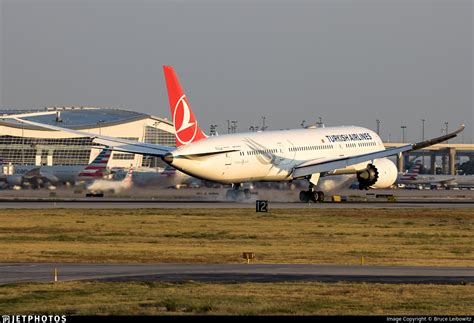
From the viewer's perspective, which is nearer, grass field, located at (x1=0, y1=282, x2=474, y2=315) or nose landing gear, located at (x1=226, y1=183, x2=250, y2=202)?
grass field, located at (x1=0, y1=282, x2=474, y2=315)

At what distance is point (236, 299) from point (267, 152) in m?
52.1

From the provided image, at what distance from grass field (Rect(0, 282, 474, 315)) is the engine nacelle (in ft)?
172

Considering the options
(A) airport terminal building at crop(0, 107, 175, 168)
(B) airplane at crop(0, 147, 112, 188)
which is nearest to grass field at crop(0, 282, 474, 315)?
(B) airplane at crop(0, 147, 112, 188)

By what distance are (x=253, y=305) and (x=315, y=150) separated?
5791 centimetres

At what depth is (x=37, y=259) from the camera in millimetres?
40094

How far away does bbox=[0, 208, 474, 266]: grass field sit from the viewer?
42219 mm

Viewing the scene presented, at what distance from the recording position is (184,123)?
2948 inches

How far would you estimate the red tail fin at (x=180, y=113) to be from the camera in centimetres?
7450

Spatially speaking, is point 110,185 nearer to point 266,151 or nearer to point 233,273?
point 266,151

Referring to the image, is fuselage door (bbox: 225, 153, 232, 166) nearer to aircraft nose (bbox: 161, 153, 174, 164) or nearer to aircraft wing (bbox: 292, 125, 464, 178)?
aircraft nose (bbox: 161, 153, 174, 164)

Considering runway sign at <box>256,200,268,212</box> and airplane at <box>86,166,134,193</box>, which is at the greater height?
airplane at <box>86,166,134,193</box>

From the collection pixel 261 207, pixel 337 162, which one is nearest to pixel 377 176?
pixel 337 162

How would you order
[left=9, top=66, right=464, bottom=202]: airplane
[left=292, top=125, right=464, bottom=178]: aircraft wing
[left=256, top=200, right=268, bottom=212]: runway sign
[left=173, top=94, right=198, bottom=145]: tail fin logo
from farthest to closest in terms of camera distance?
1. [left=292, top=125, right=464, bottom=178]: aircraft wing
2. [left=173, top=94, right=198, bottom=145]: tail fin logo
3. [left=9, top=66, right=464, bottom=202]: airplane
4. [left=256, top=200, right=268, bottom=212]: runway sign

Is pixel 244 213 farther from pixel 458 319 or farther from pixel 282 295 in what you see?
pixel 458 319
